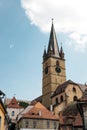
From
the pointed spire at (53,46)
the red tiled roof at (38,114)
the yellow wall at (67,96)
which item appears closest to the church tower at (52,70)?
the pointed spire at (53,46)

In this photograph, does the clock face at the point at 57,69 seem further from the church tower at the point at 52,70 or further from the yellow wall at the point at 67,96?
the yellow wall at the point at 67,96

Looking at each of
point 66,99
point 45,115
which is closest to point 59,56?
point 66,99

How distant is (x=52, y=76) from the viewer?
99.2 m

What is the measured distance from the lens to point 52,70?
10075 centimetres

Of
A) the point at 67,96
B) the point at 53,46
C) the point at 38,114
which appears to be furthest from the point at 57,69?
the point at 38,114

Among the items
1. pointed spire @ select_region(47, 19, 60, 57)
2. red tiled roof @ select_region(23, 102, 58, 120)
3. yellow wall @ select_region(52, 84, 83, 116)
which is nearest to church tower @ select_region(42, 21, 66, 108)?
pointed spire @ select_region(47, 19, 60, 57)

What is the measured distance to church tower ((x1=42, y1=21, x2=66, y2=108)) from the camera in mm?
97312

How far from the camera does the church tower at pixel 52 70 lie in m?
97.3

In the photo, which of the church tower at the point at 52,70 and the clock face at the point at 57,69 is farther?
the clock face at the point at 57,69

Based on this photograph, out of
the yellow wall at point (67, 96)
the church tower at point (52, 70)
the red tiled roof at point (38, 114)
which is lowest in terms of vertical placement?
the red tiled roof at point (38, 114)

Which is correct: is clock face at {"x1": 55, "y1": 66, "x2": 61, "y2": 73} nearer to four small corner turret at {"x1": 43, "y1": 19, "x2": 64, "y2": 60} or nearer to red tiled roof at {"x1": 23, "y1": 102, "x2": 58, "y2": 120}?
four small corner turret at {"x1": 43, "y1": 19, "x2": 64, "y2": 60}

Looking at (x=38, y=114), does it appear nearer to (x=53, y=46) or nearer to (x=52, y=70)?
(x=52, y=70)

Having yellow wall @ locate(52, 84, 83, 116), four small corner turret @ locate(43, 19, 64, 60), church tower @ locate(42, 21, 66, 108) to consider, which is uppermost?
four small corner turret @ locate(43, 19, 64, 60)

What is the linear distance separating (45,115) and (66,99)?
2401 cm
